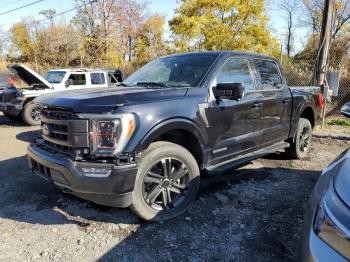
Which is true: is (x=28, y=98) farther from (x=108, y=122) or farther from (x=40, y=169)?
(x=108, y=122)

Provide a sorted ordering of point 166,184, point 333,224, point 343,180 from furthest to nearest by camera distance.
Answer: point 166,184 → point 343,180 → point 333,224

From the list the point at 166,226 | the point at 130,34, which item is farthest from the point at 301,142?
the point at 130,34

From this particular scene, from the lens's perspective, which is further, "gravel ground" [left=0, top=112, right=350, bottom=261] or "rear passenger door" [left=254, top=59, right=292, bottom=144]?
"rear passenger door" [left=254, top=59, right=292, bottom=144]

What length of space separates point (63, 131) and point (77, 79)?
8.51 meters

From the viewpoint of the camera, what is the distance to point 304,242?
1931 mm

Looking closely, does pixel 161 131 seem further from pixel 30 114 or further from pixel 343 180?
pixel 30 114

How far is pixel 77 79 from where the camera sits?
1127 cm

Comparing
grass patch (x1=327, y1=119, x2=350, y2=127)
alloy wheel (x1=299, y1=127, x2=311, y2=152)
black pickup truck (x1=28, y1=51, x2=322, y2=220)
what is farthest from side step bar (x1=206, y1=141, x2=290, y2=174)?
grass patch (x1=327, y1=119, x2=350, y2=127)

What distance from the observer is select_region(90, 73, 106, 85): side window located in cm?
1154

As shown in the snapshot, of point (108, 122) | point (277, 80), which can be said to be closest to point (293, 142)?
point (277, 80)

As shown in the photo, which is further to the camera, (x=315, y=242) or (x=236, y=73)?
(x=236, y=73)

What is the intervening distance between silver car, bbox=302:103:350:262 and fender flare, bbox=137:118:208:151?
1622mm

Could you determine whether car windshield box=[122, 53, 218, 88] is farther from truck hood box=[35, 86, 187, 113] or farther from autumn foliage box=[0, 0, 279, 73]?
autumn foliage box=[0, 0, 279, 73]

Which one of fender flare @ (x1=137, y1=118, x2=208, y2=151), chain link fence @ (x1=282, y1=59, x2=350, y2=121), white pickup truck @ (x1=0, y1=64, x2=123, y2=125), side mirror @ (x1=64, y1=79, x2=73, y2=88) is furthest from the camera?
side mirror @ (x1=64, y1=79, x2=73, y2=88)
